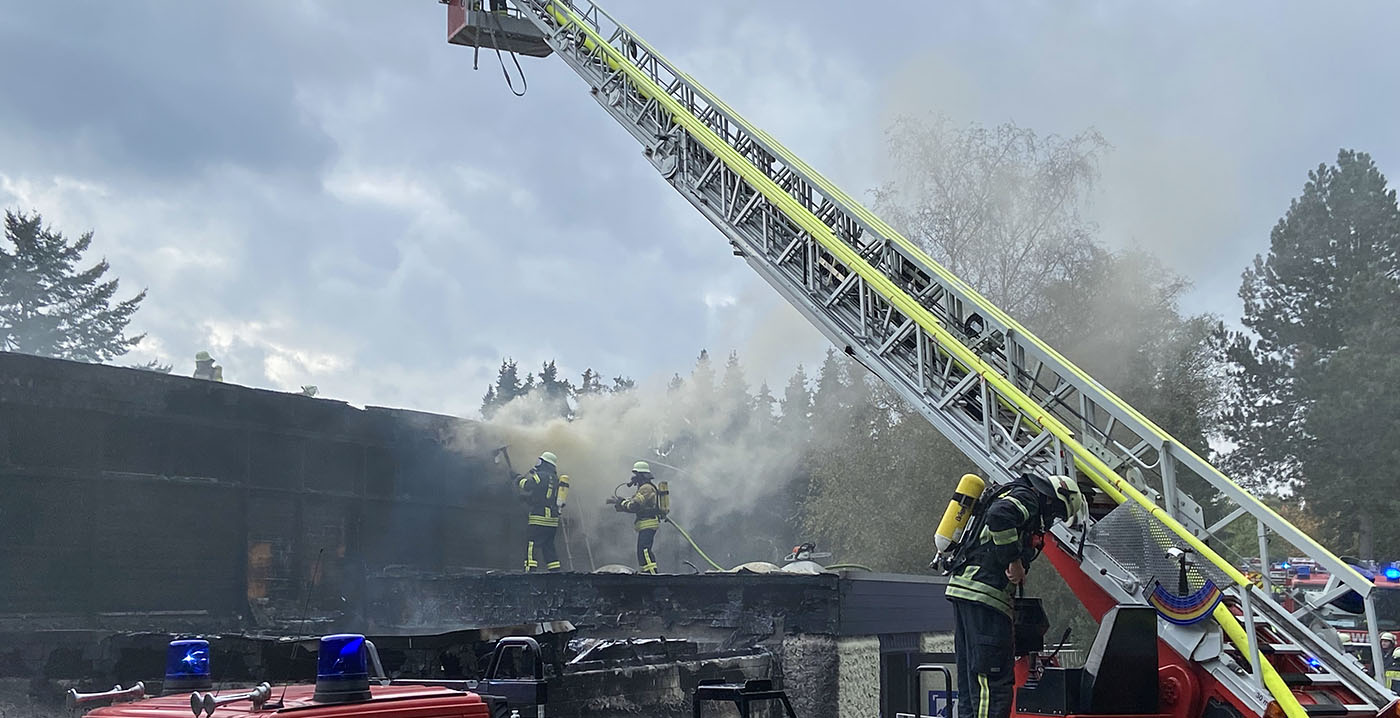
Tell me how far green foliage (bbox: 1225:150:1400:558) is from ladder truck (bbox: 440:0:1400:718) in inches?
1034

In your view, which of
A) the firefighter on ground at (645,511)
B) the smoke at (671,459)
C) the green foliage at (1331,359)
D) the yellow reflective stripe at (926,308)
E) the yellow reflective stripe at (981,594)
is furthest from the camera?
the green foliage at (1331,359)

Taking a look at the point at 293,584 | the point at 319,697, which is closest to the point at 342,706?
the point at 319,697

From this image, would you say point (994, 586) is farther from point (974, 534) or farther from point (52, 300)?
point (52, 300)

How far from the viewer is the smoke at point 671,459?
19.2 metres

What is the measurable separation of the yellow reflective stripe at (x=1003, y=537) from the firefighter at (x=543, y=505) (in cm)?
1001

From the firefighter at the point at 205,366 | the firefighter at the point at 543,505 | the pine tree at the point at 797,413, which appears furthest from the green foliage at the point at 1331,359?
the firefighter at the point at 205,366

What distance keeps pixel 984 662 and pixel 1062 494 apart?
1.27 metres

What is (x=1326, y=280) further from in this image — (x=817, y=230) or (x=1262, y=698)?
(x=1262, y=698)

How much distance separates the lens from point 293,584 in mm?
14578

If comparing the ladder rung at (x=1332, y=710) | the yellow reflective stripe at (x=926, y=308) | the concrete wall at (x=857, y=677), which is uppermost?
the yellow reflective stripe at (x=926, y=308)

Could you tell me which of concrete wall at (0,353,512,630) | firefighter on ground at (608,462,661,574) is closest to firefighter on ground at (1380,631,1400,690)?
firefighter on ground at (608,462,661,574)

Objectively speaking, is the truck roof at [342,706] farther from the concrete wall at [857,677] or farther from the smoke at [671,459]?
the smoke at [671,459]

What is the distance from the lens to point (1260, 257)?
133ft

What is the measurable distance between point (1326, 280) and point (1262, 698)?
37049 mm
